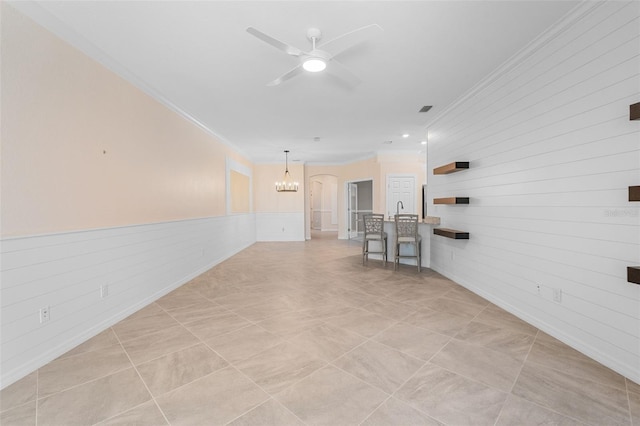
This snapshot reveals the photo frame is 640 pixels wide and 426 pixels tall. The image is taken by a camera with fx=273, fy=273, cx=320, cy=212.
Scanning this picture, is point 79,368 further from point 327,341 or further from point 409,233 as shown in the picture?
point 409,233

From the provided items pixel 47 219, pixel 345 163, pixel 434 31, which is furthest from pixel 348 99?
pixel 345 163

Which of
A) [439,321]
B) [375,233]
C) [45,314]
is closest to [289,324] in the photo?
[439,321]

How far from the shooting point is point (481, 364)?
2025 millimetres

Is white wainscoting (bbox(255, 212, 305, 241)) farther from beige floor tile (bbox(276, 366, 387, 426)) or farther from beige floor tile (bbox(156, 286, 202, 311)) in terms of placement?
beige floor tile (bbox(276, 366, 387, 426))

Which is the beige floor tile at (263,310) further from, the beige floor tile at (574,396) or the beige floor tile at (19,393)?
the beige floor tile at (574,396)

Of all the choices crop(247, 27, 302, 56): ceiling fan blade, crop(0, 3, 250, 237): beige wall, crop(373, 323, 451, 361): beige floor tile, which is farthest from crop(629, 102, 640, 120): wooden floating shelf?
crop(0, 3, 250, 237): beige wall

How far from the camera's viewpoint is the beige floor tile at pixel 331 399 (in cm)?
153

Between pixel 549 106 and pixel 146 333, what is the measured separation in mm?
4299

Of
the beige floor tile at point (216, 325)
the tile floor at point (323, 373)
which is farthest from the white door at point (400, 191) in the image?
the beige floor tile at point (216, 325)

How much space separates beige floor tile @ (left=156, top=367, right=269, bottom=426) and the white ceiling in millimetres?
2733

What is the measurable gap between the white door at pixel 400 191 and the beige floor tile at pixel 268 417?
6.92 metres

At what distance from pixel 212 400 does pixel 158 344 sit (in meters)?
1.02

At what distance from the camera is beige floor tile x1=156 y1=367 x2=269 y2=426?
153cm

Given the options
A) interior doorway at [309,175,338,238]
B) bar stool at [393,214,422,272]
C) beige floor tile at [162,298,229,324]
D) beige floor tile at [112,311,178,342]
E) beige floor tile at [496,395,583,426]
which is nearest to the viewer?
beige floor tile at [496,395,583,426]
